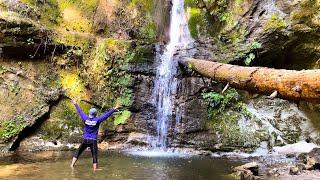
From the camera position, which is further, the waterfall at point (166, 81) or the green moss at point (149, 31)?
the green moss at point (149, 31)

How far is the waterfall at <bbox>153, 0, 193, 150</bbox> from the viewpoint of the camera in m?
13.0

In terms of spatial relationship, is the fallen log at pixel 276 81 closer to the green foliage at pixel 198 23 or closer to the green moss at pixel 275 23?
the green moss at pixel 275 23

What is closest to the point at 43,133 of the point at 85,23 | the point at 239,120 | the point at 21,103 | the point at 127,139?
the point at 21,103

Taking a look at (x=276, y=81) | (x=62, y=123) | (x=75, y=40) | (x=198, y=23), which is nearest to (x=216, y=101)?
(x=198, y=23)

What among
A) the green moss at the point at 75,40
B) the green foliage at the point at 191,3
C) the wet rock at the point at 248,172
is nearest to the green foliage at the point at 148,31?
the green foliage at the point at 191,3

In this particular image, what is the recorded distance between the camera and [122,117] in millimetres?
12961

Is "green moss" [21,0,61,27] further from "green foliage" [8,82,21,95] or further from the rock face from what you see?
"green foliage" [8,82,21,95]

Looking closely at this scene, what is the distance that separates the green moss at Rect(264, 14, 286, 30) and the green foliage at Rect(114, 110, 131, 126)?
5.56 metres

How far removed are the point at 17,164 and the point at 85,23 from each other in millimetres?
6547

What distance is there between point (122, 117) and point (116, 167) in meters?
3.70

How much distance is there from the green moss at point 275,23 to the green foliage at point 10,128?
8.59 meters

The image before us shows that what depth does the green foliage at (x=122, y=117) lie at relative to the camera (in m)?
12.9

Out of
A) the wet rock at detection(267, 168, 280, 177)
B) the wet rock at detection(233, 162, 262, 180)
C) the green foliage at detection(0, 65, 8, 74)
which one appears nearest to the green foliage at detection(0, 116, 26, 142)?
the green foliage at detection(0, 65, 8, 74)

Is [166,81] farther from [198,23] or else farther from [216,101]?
[198,23]
